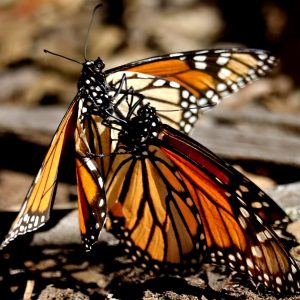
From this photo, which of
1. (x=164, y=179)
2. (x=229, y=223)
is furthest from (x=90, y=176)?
(x=229, y=223)

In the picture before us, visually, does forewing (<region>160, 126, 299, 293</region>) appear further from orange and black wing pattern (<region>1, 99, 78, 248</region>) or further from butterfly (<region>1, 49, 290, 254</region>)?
orange and black wing pattern (<region>1, 99, 78, 248</region>)

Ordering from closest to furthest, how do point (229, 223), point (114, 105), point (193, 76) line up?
point (229, 223) < point (114, 105) < point (193, 76)

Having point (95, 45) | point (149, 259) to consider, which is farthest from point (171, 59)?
point (95, 45)

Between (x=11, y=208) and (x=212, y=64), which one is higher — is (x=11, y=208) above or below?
below

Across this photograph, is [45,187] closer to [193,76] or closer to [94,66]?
[94,66]

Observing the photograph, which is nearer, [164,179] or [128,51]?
[164,179]

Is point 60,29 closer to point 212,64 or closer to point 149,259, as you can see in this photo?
point 212,64

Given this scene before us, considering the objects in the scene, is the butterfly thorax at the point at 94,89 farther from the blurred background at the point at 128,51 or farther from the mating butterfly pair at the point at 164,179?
the blurred background at the point at 128,51
